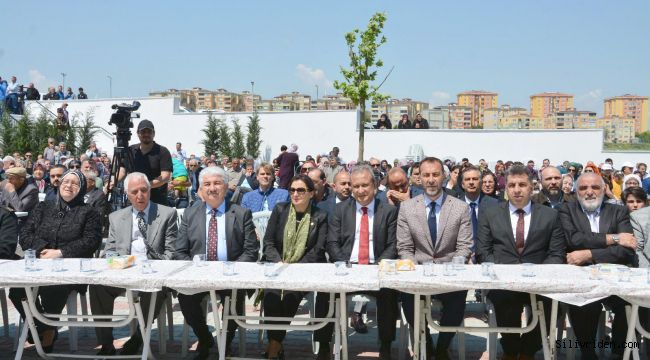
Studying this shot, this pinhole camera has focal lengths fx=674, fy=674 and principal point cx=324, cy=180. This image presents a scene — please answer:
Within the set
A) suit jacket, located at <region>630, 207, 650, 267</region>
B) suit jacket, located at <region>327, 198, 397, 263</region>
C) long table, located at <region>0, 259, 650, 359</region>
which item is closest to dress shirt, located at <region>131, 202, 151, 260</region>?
long table, located at <region>0, 259, 650, 359</region>

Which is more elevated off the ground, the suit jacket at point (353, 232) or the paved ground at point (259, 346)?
the suit jacket at point (353, 232)

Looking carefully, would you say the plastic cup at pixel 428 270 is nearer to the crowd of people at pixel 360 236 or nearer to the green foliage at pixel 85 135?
the crowd of people at pixel 360 236

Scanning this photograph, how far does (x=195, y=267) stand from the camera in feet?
14.8

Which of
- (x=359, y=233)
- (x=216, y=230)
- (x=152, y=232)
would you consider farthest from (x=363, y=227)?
(x=152, y=232)

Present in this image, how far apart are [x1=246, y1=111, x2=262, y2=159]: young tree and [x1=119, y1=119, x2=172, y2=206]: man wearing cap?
19.9m

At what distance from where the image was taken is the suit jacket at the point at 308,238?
205 inches

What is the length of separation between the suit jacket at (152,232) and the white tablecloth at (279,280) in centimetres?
91

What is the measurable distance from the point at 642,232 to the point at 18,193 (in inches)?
239

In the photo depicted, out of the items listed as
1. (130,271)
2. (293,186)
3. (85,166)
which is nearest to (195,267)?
(130,271)

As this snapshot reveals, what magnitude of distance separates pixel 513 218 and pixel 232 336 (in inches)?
89.1

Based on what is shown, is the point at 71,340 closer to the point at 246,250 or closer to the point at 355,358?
the point at 246,250

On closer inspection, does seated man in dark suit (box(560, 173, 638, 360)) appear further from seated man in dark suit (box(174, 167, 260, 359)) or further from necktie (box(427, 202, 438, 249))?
seated man in dark suit (box(174, 167, 260, 359))

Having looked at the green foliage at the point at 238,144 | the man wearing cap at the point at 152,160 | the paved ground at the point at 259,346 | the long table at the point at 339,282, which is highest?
the green foliage at the point at 238,144

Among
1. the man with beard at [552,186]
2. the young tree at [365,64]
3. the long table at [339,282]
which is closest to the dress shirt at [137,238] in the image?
the long table at [339,282]
